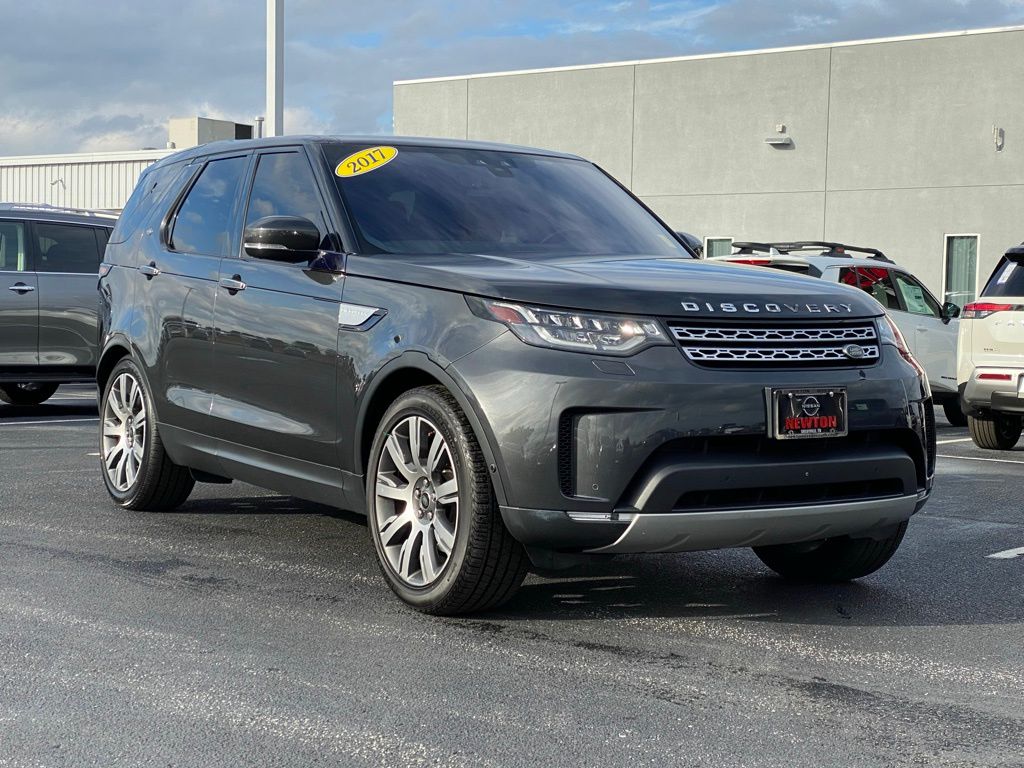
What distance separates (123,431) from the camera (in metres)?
7.58

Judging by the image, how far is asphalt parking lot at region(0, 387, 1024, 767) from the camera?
3801mm

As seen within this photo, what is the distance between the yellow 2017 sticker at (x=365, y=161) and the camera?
6.11 m

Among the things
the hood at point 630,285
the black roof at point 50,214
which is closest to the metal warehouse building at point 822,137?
the black roof at point 50,214

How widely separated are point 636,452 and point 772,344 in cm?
65

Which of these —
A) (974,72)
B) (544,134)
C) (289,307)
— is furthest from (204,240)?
(544,134)

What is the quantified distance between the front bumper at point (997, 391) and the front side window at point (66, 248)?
7649mm

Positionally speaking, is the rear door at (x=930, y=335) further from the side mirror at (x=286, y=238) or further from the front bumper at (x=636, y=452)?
the front bumper at (x=636, y=452)

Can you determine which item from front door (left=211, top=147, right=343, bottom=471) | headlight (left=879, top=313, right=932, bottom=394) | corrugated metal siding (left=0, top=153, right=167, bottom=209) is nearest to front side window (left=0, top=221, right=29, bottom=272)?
front door (left=211, top=147, right=343, bottom=471)

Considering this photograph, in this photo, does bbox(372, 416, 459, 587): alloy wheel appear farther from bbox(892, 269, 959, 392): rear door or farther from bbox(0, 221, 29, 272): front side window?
bbox(892, 269, 959, 392): rear door

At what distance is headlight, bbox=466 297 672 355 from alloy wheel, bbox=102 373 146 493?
3.11 metres

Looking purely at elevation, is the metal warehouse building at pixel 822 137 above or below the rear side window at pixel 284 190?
above

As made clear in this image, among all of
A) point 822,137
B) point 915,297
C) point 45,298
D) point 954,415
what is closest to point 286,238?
point 45,298

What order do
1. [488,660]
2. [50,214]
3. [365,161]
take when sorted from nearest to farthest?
1. [488,660]
2. [365,161]
3. [50,214]

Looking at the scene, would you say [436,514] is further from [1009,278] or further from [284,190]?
[1009,278]
